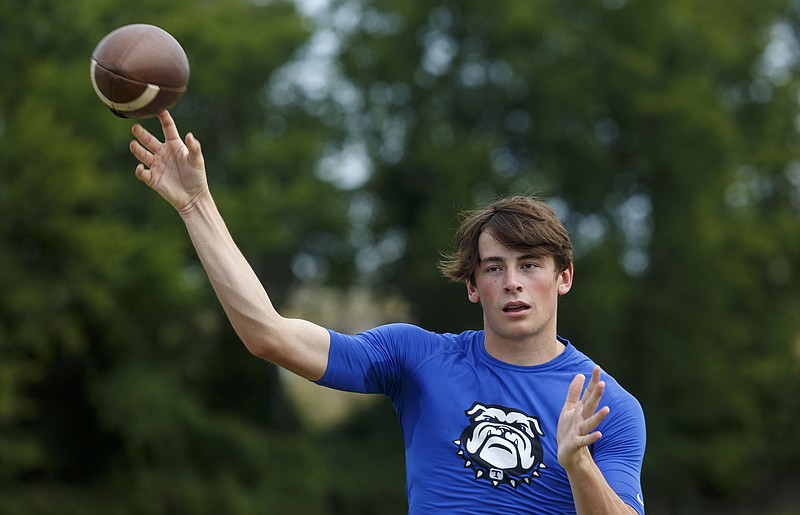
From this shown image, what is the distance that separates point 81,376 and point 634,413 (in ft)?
75.0

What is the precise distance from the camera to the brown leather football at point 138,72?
4.46m

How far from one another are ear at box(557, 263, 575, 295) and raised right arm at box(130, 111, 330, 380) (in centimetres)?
93

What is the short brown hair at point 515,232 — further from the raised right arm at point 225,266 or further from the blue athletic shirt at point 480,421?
the raised right arm at point 225,266

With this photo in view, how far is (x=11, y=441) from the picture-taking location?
22234mm

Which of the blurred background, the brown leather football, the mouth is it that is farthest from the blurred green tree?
the mouth

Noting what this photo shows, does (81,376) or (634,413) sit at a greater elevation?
(81,376)

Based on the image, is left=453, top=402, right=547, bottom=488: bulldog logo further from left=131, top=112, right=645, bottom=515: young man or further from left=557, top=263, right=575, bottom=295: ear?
left=557, top=263, right=575, bottom=295: ear

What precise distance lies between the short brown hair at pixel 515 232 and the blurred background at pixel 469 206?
21710 mm

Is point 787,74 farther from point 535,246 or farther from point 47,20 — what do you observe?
point 535,246

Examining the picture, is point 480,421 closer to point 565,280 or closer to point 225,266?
point 565,280

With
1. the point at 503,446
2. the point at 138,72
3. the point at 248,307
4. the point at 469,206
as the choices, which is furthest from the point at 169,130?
the point at 469,206

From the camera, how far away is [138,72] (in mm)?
4469

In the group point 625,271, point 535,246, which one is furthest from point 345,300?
point 535,246

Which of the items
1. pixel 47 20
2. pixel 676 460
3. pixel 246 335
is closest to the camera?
pixel 246 335
